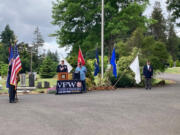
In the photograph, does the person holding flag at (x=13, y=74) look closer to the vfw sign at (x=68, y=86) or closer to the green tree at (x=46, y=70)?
the vfw sign at (x=68, y=86)

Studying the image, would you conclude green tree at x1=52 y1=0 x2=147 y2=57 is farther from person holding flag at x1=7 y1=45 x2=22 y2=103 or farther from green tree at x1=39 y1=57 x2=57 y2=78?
person holding flag at x1=7 y1=45 x2=22 y2=103

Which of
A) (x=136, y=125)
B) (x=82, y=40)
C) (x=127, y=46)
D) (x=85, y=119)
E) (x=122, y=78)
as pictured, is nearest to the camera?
(x=136, y=125)

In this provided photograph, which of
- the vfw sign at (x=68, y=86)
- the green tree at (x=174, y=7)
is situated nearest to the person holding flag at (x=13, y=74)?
the vfw sign at (x=68, y=86)

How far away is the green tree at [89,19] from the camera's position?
85.4 ft

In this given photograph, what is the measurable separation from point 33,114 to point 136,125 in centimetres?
344

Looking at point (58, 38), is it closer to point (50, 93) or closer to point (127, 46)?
point (127, 46)

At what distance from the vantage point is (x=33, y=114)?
7.68 m

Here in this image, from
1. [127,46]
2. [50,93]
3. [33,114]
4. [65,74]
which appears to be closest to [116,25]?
[127,46]

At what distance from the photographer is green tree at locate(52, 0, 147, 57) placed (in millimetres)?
26016

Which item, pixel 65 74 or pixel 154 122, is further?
pixel 65 74

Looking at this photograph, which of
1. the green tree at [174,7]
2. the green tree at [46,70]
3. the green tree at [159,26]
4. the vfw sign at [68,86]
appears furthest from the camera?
the green tree at [159,26]

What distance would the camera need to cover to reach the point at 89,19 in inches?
1038

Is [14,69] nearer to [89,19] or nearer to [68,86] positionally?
[68,86]

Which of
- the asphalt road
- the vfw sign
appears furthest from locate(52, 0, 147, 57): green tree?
the asphalt road
